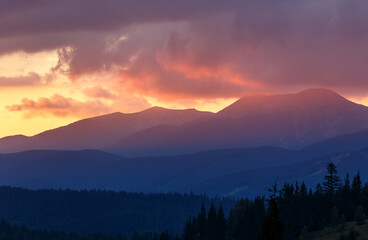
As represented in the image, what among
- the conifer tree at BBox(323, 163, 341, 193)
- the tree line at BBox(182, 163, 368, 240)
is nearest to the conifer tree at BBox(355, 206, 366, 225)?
the tree line at BBox(182, 163, 368, 240)

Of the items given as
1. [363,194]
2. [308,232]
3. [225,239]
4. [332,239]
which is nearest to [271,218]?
[332,239]

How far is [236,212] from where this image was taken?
167 meters

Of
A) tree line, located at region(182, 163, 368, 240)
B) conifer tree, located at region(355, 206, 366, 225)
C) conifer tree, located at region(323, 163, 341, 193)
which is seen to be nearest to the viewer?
conifer tree, located at region(355, 206, 366, 225)

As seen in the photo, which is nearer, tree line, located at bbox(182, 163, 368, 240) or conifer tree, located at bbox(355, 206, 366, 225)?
conifer tree, located at bbox(355, 206, 366, 225)

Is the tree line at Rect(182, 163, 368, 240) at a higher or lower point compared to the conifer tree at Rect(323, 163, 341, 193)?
lower

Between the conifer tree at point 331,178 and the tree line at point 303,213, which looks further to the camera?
the conifer tree at point 331,178

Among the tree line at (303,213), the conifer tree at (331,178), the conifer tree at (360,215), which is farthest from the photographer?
the conifer tree at (331,178)

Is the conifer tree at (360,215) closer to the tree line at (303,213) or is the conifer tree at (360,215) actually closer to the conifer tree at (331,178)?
the tree line at (303,213)

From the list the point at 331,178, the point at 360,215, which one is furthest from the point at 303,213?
the point at 360,215

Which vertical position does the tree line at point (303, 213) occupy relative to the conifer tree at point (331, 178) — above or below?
below

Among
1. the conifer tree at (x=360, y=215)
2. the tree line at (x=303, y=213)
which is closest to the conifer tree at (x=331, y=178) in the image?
the tree line at (x=303, y=213)

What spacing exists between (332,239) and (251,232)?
28681mm

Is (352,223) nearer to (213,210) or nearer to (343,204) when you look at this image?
(343,204)

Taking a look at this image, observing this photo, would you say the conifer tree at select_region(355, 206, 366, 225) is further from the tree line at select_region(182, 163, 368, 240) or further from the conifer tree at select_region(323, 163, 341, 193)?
the conifer tree at select_region(323, 163, 341, 193)
